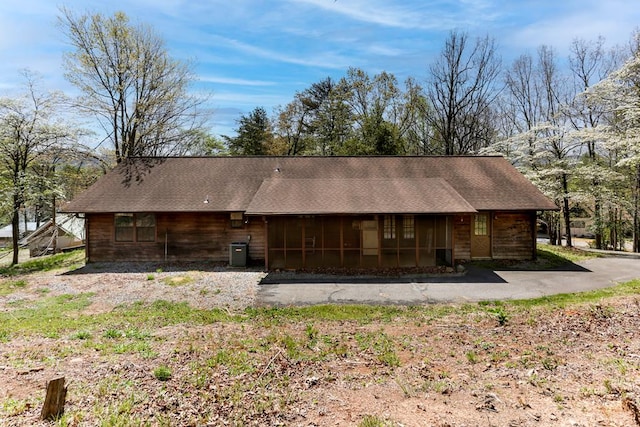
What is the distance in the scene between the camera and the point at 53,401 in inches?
161

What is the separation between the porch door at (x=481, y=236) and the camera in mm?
15234

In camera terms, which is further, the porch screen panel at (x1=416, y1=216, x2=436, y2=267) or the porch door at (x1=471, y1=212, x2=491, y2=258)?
the porch door at (x1=471, y1=212, x2=491, y2=258)

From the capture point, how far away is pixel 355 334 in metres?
7.04

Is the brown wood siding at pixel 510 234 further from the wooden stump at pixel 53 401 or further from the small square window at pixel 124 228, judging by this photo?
the small square window at pixel 124 228

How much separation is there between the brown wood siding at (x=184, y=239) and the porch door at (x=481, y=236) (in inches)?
354

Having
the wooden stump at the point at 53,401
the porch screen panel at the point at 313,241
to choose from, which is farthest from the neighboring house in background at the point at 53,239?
the wooden stump at the point at 53,401

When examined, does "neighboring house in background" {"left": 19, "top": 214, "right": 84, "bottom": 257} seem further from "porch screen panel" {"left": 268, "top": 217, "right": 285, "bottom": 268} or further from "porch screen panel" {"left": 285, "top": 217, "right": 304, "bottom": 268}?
"porch screen panel" {"left": 285, "top": 217, "right": 304, "bottom": 268}

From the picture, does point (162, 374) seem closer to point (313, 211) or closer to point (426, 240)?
point (313, 211)

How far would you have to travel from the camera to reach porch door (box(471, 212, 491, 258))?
1523 cm

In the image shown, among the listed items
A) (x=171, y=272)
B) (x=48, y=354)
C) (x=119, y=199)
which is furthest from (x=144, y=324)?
(x=119, y=199)

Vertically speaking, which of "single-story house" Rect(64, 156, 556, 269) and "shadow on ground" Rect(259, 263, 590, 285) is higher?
"single-story house" Rect(64, 156, 556, 269)

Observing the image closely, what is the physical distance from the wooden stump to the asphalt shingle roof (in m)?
8.96

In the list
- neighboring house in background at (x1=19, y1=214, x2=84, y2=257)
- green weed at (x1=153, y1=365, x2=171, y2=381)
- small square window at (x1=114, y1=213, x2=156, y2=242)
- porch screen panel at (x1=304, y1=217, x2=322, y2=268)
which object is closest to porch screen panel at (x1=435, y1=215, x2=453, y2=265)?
porch screen panel at (x1=304, y1=217, x2=322, y2=268)

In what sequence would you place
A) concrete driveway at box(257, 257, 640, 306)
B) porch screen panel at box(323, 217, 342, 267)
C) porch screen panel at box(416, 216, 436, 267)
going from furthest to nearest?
porch screen panel at box(323, 217, 342, 267) → porch screen panel at box(416, 216, 436, 267) → concrete driveway at box(257, 257, 640, 306)
